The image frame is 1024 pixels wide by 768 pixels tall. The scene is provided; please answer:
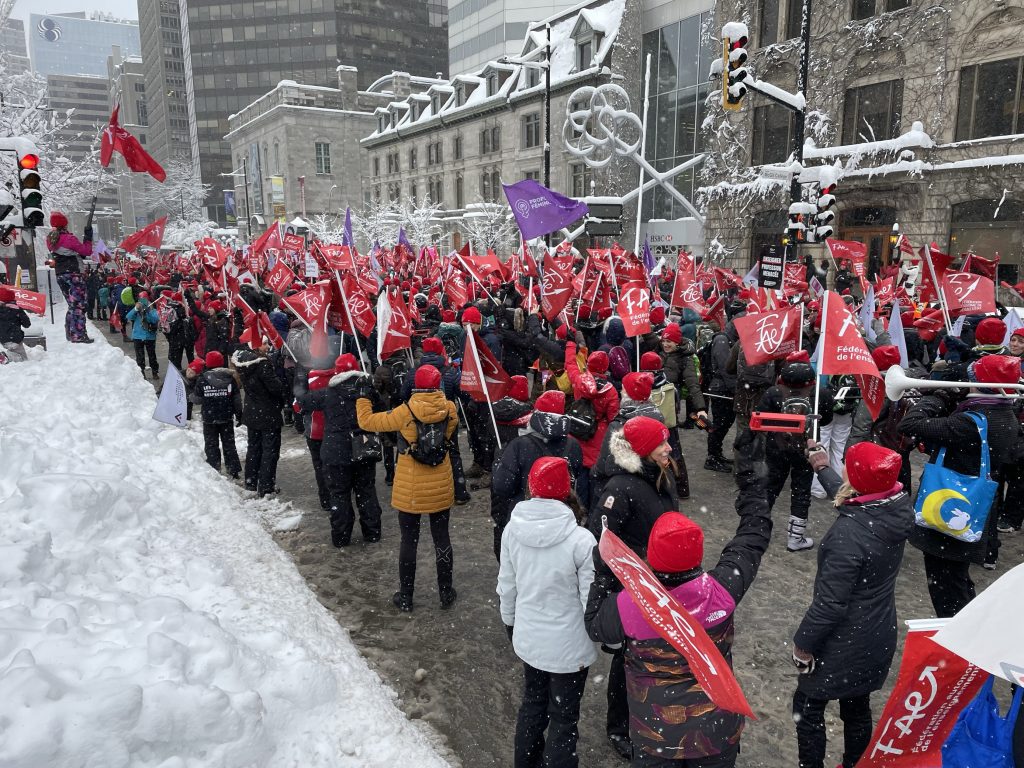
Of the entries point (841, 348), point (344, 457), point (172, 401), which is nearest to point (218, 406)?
point (172, 401)

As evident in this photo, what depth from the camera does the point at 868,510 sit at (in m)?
3.09

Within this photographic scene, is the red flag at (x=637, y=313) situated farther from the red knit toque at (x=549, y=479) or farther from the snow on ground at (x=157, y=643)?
the red knit toque at (x=549, y=479)

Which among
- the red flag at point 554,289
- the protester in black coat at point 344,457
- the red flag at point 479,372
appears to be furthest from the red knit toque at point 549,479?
the red flag at point 554,289

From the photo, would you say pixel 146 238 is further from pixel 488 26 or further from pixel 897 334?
pixel 488 26

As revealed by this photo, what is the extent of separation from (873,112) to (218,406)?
72.5 feet

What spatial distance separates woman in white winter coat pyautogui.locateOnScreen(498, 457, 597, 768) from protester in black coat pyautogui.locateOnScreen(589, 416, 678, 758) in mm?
390

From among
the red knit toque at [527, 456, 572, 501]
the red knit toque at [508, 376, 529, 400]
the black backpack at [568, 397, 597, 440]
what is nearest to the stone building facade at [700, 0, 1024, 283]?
the red knit toque at [508, 376, 529, 400]

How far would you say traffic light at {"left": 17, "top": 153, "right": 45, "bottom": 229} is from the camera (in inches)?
411

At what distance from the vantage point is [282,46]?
85875 millimetres

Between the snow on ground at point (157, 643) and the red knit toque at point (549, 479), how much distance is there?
1738mm

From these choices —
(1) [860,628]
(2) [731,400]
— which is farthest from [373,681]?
(2) [731,400]

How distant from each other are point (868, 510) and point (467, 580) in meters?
3.66

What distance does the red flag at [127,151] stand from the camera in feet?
46.6

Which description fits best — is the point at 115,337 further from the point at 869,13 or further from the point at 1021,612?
the point at 869,13
